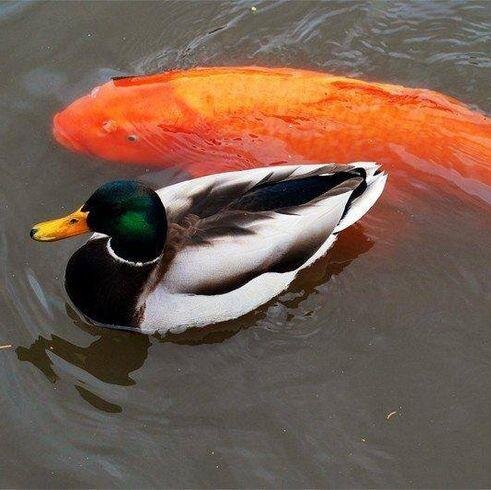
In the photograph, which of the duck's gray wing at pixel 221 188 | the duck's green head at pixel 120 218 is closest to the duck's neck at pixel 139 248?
the duck's green head at pixel 120 218

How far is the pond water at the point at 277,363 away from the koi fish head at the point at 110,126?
0.23 meters

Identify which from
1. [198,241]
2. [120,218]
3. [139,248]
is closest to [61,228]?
[120,218]

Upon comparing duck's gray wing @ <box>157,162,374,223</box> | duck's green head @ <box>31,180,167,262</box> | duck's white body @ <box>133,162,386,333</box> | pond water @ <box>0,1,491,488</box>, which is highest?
duck's green head @ <box>31,180,167,262</box>

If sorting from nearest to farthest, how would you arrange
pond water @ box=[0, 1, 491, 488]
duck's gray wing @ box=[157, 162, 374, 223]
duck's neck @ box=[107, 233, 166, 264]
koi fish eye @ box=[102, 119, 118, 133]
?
pond water @ box=[0, 1, 491, 488], duck's neck @ box=[107, 233, 166, 264], duck's gray wing @ box=[157, 162, 374, 223], koi fish eye @ box=[102, 119, 118, 133]

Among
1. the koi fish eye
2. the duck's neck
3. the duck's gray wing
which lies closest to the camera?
the duck's neck

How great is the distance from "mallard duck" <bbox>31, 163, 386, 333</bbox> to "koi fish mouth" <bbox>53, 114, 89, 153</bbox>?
78 centimetres

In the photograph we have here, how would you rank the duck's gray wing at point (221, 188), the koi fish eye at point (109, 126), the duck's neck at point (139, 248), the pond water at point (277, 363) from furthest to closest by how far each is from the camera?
the koi fish eye at point (109, 126), the duck's gray wing at point (221, 188), the duck's neck at point (139, 248), the pond water at point (277, 363)

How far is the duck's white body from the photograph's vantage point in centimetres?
437

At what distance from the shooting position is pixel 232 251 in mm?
4375

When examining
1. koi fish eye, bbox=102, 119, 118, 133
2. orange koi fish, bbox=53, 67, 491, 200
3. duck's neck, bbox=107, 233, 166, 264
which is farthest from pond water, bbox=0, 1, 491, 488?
duck's neck, bbox=107, 233, 166, 264

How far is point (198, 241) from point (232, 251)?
0.17 metres

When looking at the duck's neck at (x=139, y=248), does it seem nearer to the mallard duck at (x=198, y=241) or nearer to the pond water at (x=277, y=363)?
the mallard duck at (x=198, y=241)

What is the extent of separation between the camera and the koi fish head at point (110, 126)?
512 centimetres

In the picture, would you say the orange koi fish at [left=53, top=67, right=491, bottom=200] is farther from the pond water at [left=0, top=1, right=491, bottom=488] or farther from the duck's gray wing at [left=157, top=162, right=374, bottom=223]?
the duck's gray wing at [left=157, top=162, right=374, bottom=223]
